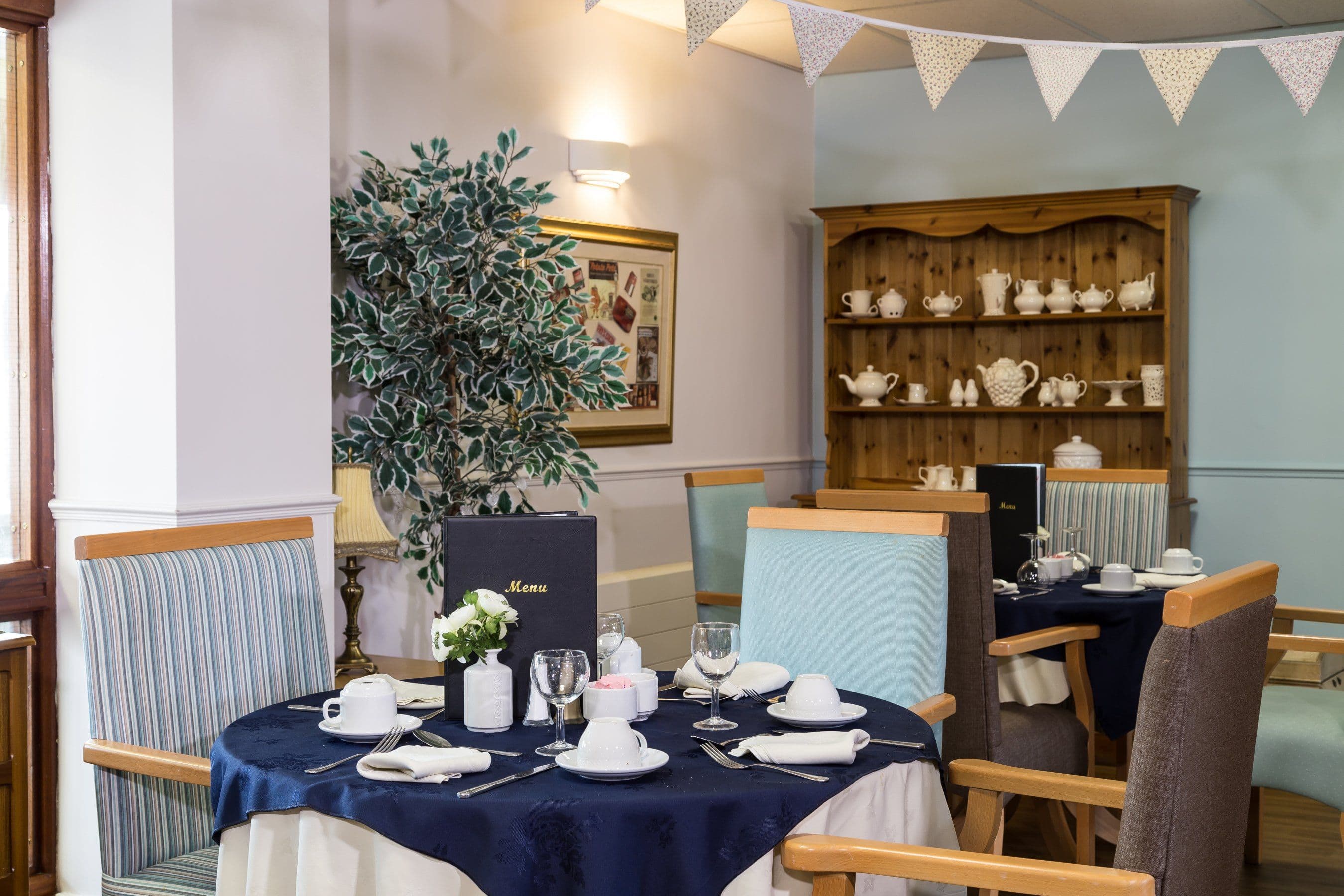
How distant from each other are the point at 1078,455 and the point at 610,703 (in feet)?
13.6

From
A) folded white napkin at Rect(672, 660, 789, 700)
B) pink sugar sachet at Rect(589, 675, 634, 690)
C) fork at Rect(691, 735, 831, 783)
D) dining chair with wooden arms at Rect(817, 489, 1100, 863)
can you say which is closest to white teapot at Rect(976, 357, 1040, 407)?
dining chair with wooden arms at Rect(817, 489, 1100, 863)

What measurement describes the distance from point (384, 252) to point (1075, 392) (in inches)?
132

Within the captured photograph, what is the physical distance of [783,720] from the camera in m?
2.06

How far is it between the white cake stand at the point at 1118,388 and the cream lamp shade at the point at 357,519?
3.46 m

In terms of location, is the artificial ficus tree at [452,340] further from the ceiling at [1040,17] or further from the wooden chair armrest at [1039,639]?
the ceiling at [1040,17]

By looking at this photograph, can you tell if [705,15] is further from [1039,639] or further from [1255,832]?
[1255,832]

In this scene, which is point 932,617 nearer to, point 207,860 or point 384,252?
point 207,860

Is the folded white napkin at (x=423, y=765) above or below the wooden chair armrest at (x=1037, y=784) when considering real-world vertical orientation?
above

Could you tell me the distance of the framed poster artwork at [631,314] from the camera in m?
5.10

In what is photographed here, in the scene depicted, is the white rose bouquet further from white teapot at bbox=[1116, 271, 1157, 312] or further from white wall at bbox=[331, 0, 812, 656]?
white teapot at bbox=[1116, 271, 1157, 312]

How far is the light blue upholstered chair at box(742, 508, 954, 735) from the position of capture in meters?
2.50

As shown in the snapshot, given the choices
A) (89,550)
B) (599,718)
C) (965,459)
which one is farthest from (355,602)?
(965,459)

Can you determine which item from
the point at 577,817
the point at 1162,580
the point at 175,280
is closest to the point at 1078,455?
the point at 1162,580

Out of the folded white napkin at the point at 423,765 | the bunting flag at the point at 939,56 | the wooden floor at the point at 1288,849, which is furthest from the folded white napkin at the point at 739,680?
the bunting flag at the point at 939,56
